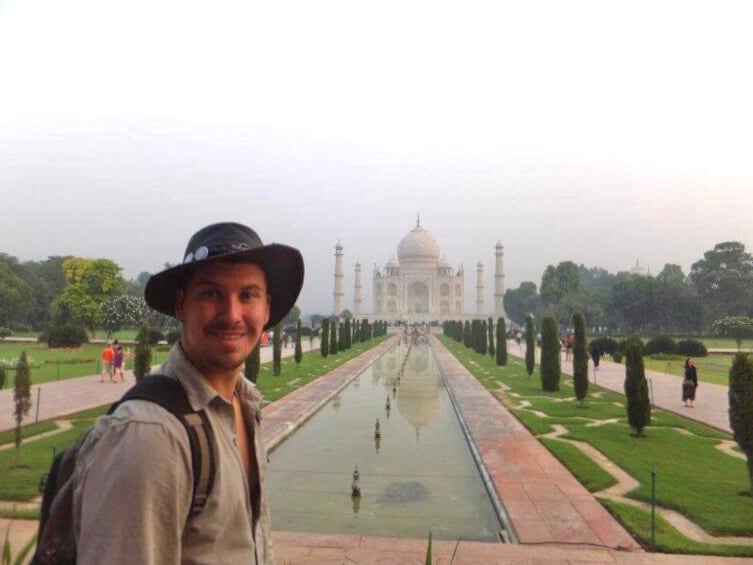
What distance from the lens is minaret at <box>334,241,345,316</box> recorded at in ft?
233

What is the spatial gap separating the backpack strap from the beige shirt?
0.05 ft

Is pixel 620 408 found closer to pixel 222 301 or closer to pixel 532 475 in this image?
pixel 532 475

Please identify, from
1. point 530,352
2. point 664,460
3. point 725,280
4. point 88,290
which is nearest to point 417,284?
point 725,280

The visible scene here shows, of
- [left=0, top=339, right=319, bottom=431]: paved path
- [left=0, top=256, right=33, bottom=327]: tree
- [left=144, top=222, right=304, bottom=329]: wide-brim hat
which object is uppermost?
[left=0, top=256, right=33, bottom=327]: tree

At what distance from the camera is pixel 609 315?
5244cm

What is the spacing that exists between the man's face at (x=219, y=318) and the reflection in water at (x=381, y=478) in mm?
4314

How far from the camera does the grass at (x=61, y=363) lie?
16328 millimetres

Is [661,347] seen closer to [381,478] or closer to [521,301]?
[381,478]

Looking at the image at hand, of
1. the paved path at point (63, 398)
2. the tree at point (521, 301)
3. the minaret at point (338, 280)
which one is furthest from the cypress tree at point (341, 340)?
the tree at point (521, 301)

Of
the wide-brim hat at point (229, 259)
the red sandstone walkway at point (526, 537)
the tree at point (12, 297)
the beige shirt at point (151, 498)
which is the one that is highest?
the tree at point (12, 297)

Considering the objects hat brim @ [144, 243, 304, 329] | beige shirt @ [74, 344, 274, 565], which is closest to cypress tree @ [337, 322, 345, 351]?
hat brim @ [144, 243, 304, 329]

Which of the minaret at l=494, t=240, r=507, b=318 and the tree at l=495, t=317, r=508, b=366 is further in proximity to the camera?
the minaret at l=494, t=240, r=507, b=318

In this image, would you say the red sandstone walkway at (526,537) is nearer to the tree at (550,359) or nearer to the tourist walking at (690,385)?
the tourist walking at (690,385)

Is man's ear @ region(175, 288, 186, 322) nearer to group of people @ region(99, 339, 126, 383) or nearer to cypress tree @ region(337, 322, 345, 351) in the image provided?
group of people @ region(99, 339, 126, 383)
